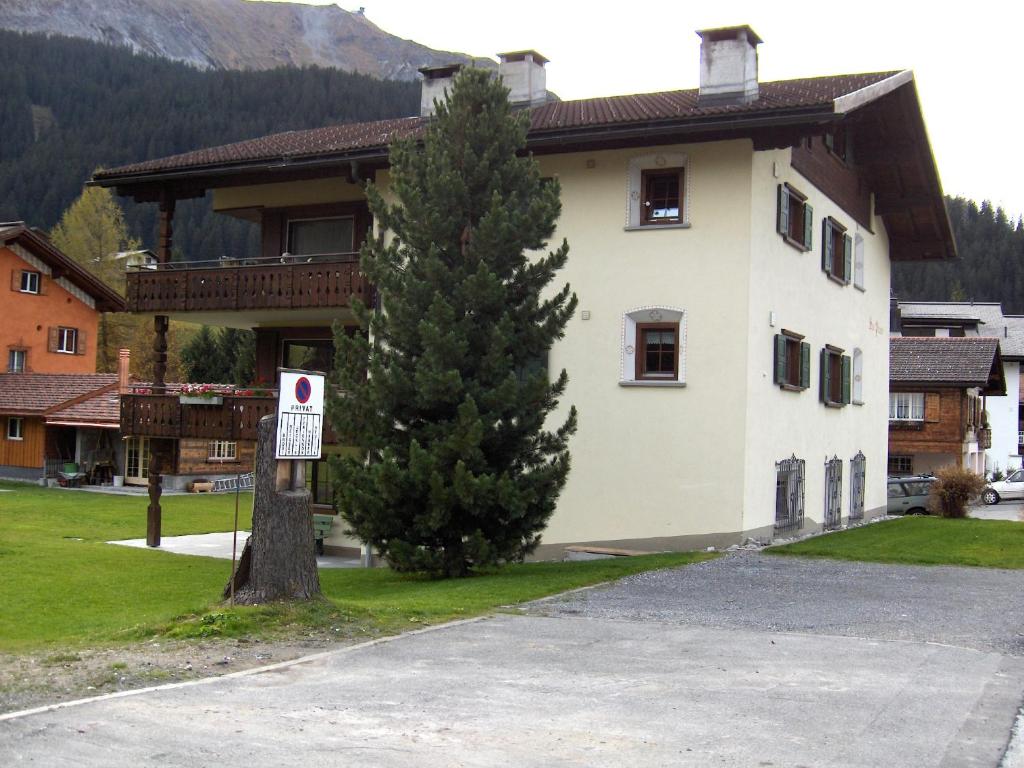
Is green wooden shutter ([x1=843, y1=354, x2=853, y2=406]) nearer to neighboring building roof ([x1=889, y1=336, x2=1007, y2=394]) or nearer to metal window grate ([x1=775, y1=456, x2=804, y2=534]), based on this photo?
metal window grate ([x1=775, y1=456, x2=804, y2=534])

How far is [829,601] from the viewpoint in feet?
45.2

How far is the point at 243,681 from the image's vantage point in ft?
27.9

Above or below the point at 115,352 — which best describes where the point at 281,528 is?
below

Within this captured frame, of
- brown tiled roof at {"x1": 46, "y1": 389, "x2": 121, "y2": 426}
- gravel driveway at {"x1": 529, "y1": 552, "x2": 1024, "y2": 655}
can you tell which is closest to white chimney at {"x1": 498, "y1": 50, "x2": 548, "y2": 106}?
gravel driveway at {"x1": 529, "y1": 552, "x2": 1024, "y2": 655}

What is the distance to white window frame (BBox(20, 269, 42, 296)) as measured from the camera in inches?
2016

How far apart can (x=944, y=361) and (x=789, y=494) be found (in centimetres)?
→ 3128

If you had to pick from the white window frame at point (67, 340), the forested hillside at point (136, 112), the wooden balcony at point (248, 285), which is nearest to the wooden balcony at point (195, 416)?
the wooden balcony at point (248, 285)

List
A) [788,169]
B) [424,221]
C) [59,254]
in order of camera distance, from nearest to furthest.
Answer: [424,221], [788,169], [59,254]

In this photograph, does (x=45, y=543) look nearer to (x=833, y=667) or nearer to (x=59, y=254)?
(x=833, y=667)

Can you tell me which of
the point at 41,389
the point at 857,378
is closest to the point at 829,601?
Answer: the point at 857,378

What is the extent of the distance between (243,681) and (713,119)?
1378cm

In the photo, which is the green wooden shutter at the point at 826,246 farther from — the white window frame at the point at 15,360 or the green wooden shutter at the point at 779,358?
the white window frame at the point at 15,360

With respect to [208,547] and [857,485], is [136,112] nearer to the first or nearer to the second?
[208,547]

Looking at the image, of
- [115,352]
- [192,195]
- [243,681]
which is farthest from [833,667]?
[115,352]
